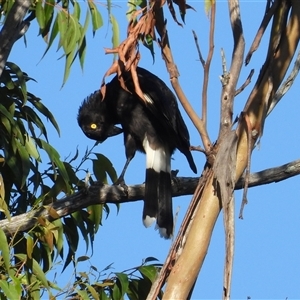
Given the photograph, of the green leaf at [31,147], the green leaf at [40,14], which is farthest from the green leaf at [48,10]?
the green leaf at [31,147]

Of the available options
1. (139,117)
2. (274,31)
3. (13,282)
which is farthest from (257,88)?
(139,117)

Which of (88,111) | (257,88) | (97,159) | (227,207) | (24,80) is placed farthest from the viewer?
(88,111)

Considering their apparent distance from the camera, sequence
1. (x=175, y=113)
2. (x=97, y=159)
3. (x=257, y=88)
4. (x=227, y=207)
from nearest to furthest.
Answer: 1. (x=227, y=207)
2. (x=257, y=88)
3. (x=97, y=159)
4. (x=175, y=113)

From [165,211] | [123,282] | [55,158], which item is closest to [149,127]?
[165,211]

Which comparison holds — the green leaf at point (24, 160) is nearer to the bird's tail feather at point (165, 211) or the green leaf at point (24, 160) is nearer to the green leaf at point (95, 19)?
the green leaf at point (95, 19)

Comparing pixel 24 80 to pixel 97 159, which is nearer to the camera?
pixel 24 80

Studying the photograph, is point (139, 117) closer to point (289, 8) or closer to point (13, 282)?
→ point (13, 282)

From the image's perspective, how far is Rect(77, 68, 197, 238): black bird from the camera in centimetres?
367

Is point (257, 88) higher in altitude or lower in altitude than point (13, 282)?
higher

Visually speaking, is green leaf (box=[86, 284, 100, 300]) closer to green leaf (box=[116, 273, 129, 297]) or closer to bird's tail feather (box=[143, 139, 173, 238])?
green leaf (box=[116, 273, 129, 297])

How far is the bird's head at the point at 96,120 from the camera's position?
4.17 meters

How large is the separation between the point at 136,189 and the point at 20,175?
52 cm

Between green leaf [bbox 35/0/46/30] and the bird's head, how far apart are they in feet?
3.89

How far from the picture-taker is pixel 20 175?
308cm
